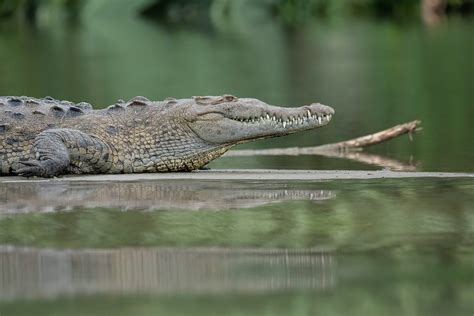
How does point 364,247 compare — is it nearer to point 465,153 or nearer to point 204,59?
point 465,153

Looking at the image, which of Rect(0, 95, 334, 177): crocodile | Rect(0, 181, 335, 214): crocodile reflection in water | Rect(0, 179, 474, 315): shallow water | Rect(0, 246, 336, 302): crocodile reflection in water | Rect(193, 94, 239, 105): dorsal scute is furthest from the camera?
Rect(193, 94, 239, 105): dorsal scute

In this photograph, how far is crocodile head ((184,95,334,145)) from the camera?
379 inches

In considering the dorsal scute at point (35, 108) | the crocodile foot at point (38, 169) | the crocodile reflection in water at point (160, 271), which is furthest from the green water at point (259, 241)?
the dorsal scute at point (35, 108)

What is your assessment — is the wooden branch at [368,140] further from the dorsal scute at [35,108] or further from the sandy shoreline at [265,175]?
the dorsal scute at [35,108]

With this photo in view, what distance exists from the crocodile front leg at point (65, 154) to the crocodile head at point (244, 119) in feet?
2.44

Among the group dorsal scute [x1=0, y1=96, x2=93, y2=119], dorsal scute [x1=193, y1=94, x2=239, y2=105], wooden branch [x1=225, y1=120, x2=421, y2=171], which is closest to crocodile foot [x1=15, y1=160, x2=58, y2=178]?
dorsal scute [x1=0, y1=96, x2=93, y2=119]

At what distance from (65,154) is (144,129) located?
2.74 feet

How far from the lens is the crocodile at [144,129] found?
31.3 feet

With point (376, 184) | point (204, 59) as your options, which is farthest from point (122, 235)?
point (204, 59)

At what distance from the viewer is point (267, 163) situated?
1071 centimetres

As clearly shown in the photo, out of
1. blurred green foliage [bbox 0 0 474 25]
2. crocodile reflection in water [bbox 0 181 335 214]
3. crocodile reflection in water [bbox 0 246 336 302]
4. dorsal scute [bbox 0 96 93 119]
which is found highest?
blurred green foliage [bbox 0 0 474 25]

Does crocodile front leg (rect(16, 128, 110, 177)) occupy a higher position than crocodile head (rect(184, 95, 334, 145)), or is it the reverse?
crocodile head (rect(184, 95, 334, 145))

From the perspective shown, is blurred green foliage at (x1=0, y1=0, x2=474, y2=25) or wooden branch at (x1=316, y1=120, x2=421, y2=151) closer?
wooden branch at (x1=316, y1=120, x2=421, y2=151)

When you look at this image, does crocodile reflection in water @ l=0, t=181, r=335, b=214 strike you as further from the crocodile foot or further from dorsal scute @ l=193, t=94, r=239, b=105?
dorsal scute @ l=193, t=94, r=239, b=105
